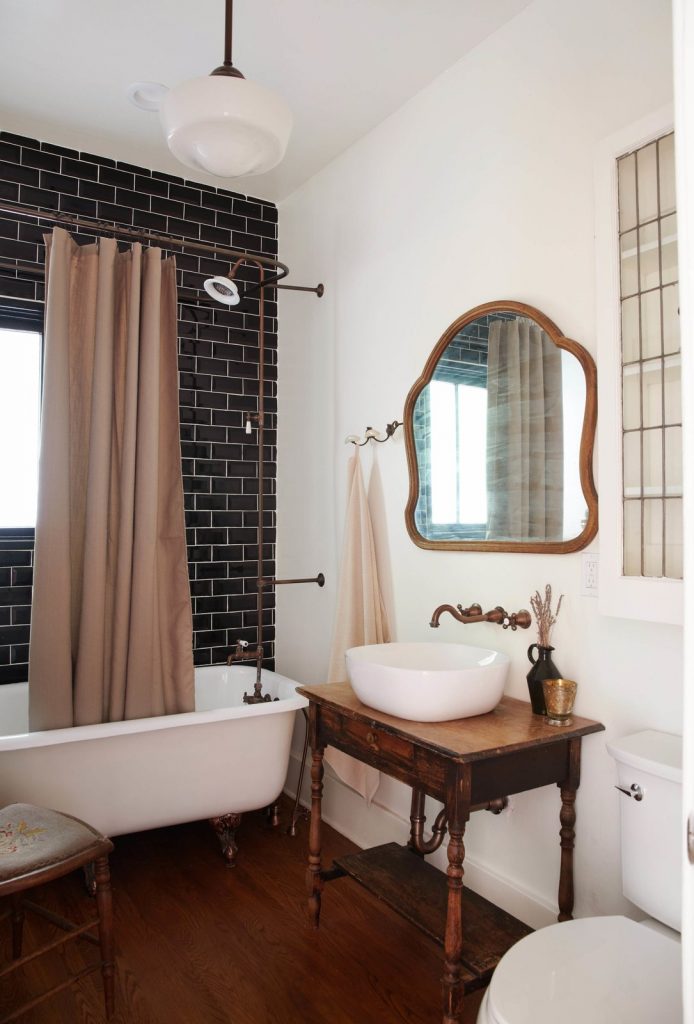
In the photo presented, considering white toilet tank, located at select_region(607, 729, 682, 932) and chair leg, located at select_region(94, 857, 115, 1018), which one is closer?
white toilet tank, located at select_region(607, 729, 682, 932)

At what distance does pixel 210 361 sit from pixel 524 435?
1.91 m

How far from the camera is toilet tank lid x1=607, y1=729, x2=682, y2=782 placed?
162cm

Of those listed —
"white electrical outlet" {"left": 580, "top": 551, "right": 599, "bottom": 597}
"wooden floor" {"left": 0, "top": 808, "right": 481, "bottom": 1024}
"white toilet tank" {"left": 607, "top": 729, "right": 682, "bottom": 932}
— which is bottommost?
"wooden floor" {"left": 0, "top": 808, "right": 481, "bottom": 1024}

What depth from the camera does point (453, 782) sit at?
1780 millimetres

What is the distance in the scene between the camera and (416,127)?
2822 millimetres

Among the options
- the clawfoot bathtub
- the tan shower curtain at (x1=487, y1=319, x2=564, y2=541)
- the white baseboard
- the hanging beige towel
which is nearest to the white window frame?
the tan shower curtain at (x1=487, y1=319, x2=564, y2=541)

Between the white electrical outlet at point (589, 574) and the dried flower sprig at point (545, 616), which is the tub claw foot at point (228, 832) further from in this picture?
the white electrical outlet at point (589, 574)

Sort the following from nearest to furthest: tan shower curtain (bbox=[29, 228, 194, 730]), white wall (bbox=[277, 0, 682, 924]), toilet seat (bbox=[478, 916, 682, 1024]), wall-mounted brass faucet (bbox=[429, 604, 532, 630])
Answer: toilet seat (bbox=[478, 916, 682, 1024])
white wall (bbox=[277, 0, 682, 924])
wall-mounted brass faucet (bbox=[429, 604, 532, 630])
tan shower curtain (bbox=[29, 228, 194, 730])

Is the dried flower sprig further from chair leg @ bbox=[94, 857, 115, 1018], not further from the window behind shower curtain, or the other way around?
the window behind shower curtain

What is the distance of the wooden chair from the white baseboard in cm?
116

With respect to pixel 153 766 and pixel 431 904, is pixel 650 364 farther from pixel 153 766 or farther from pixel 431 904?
pixel 153 766

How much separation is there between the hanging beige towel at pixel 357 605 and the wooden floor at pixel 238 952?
0.37 m

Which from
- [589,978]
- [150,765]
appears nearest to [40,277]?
[150,765]

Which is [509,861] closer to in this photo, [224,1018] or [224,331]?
[224,1018]
